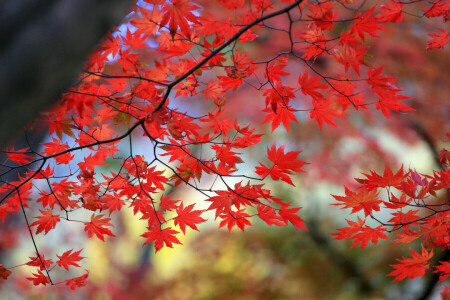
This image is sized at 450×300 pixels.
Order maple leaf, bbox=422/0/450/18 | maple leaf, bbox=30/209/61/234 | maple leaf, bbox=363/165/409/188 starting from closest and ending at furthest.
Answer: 1. maple leaf, bbox=363/165/409/188
2. maple leaf, bbox=422/0/450/18
3. maple leaf, bbox=30/209/61/234

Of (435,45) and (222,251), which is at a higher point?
(222,251)

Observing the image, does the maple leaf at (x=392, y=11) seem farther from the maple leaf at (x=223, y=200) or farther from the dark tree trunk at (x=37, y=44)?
the dark tree trunk at (x=37, y=44)

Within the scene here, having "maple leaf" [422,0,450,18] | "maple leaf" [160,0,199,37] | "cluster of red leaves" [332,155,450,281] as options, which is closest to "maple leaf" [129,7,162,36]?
"maple leaf" [160,0,199,37]

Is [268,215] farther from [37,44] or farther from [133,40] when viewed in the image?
[37,44]

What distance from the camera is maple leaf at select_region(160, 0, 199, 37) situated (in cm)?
116

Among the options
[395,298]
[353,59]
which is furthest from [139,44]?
[395,298]

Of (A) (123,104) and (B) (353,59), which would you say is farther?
(A) (123,104)

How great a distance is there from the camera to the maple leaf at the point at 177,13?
1.16 meters

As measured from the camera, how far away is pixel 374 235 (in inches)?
63.0

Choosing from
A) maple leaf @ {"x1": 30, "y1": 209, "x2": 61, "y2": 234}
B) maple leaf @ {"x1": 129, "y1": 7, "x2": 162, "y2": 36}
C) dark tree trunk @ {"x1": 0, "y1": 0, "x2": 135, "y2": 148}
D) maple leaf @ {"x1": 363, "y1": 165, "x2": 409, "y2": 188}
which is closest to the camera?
dark tree trunk @ {"x1": 0, "y1": 0, "x2": 135, "y2": 148}

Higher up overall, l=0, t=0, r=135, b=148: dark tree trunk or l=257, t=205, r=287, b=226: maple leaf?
l=0, t=0, r=135, b=148: dark tree trunk

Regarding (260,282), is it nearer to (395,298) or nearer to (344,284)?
(344,284)

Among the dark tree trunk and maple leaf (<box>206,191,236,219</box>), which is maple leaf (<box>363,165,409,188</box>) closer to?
maple leaf (<box>206,191,236,219</box>)

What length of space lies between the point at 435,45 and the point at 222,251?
3257mm
